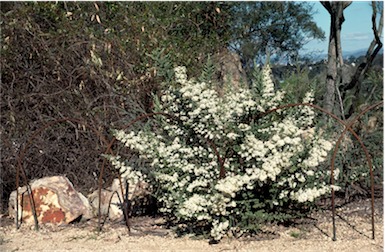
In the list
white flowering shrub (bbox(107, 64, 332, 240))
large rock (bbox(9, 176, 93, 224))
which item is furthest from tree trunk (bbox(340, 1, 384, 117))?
large rock (bbox(9, 176, 93, 224))

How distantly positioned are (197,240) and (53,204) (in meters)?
1.68

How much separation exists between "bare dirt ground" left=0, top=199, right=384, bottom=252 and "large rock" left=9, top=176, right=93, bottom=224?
12 cm

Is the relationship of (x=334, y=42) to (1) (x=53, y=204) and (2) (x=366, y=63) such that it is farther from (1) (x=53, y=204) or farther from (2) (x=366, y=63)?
(1) (x=53, y=204)

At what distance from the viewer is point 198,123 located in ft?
15.7

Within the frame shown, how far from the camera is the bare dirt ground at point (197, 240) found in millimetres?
4680

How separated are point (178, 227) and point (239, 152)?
3.29 ft

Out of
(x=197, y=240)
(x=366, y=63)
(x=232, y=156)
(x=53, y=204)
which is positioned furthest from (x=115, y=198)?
(x=366, y=63)

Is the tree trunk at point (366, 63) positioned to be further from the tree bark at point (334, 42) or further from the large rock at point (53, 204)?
the large rock at point (53, 204)

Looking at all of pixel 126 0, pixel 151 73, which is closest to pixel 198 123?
pixel 151 73

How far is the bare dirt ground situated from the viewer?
468 centimetres

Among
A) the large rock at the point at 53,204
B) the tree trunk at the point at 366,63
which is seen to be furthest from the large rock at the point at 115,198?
the tree trunk at the point at 366,63

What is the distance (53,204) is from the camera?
580 cm

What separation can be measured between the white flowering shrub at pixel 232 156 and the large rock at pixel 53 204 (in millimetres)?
1152

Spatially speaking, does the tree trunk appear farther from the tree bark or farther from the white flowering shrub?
the white flowering shrub
